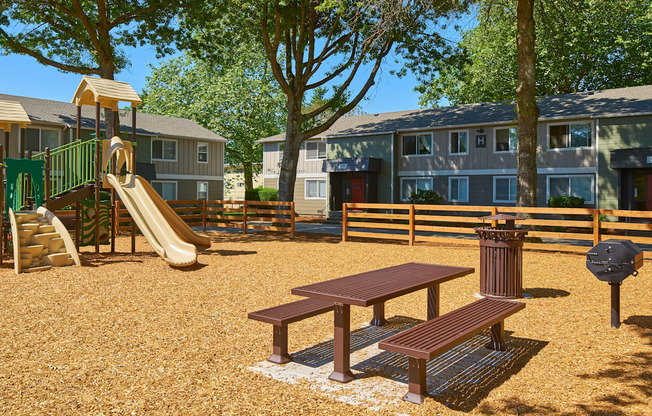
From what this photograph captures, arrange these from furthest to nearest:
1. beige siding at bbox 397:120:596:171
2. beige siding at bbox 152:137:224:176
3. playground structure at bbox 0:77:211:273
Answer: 1. beige siding at bbox 152:137:224:176
2. beige siding at bbox 397:120:596:171
3. playground structure at bbox 0:77:211:273

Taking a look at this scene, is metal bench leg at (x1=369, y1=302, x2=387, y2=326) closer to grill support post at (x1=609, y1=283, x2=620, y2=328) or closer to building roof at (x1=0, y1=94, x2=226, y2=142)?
grill support post at (x1=609, y1=283, x2=620, y2=328)

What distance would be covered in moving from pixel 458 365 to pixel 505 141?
2328cm

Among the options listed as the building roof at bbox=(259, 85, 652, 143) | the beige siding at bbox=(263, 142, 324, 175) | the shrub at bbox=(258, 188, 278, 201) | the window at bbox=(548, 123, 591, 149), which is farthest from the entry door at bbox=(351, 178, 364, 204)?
the window at bbox=(548, 123, 591, 149)

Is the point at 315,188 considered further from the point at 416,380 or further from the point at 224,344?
the point at 416,380

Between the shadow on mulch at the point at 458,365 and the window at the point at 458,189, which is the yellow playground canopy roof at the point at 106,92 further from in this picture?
the window at the point at 458,189

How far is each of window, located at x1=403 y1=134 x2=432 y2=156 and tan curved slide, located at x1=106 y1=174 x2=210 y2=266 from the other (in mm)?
18364

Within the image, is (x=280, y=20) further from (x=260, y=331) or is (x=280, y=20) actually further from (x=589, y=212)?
(x=260, y=331)

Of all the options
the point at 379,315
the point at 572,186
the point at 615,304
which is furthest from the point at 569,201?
the point at 379,315

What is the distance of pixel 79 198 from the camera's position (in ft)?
42.8

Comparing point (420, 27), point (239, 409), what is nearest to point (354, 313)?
point (239, 409)

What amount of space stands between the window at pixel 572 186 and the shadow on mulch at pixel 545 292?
17.1 metres

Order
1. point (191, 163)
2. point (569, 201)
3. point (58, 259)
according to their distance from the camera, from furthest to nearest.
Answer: point (191, 163)
point (569, 201)
point (58, 259)

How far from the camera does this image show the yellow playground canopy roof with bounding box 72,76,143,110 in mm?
13398

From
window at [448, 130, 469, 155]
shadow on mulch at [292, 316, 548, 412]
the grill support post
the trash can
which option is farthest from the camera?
window at [448, 130, 469, 155]
